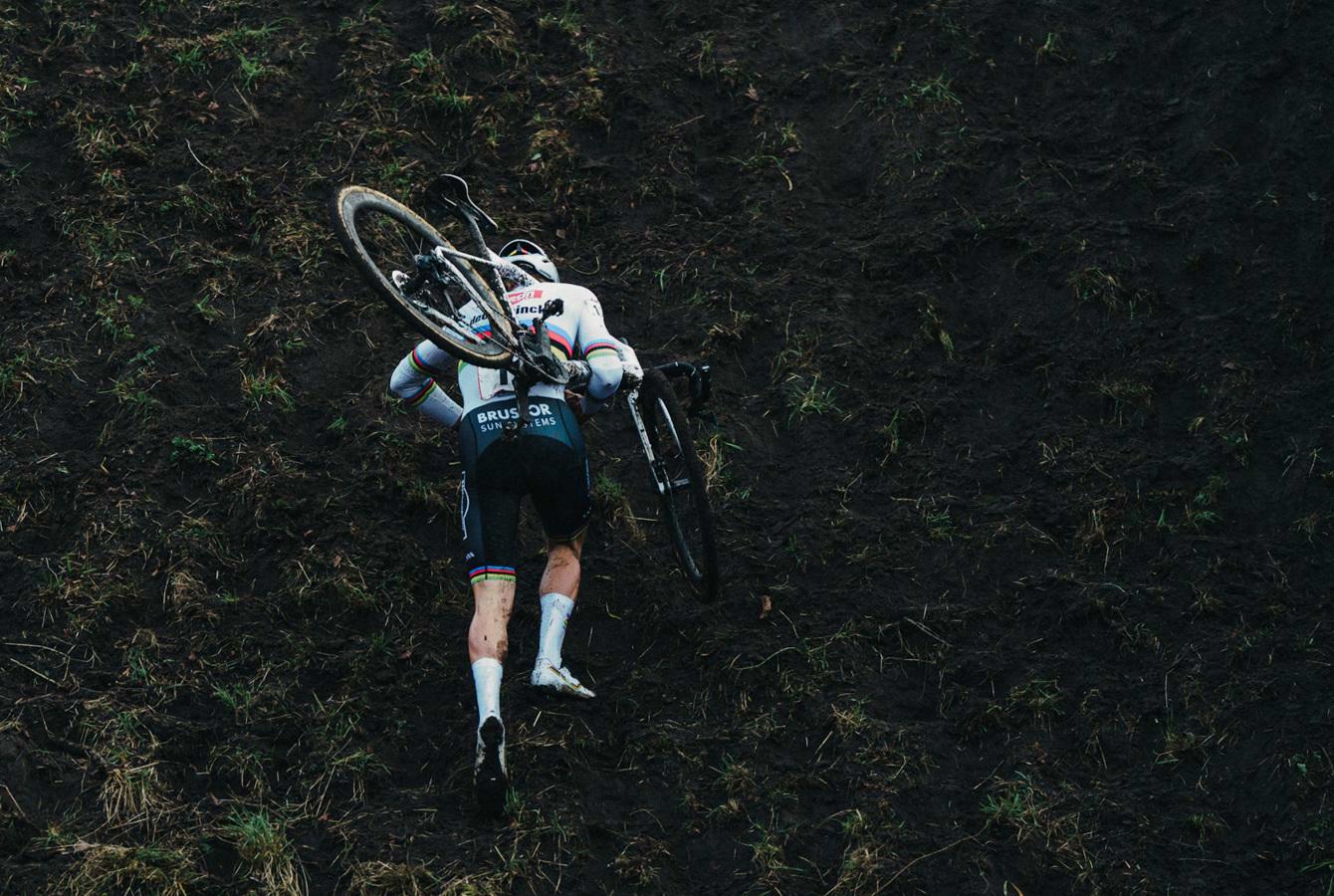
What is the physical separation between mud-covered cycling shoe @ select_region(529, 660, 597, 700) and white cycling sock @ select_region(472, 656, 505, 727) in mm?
418

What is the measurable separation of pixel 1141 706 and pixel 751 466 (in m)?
2.62

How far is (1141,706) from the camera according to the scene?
652 cm

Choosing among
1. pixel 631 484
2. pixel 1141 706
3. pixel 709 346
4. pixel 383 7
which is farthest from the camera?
pixel 383 7

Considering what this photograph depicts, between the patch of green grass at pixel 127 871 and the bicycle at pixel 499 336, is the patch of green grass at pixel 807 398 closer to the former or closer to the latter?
the bicycle at pixel 499 336

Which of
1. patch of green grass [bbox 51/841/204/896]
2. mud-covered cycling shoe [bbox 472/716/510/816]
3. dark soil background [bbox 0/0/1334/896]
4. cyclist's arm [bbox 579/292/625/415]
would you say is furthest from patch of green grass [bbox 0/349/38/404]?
mud-covered cycling shoe [bbox 472/716/510/816]

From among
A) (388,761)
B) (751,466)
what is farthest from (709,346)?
(388,761)

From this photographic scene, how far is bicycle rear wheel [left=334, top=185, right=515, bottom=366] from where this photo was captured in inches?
227

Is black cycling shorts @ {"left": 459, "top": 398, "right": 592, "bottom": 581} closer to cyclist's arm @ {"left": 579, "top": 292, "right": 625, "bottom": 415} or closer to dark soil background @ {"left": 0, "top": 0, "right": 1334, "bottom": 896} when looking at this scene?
cyclist's arm @ {"left": 579, "top": 292, "right": 625, "bottom": 415}

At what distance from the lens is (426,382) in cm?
697

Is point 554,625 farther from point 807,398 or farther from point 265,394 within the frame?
point 265,394

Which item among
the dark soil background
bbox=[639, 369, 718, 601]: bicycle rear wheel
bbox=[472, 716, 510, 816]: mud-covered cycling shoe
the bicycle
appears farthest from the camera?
bbox=[639, 369, 718, 601]: bicycle rear wheel

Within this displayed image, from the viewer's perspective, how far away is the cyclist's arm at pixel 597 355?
22.0 feet

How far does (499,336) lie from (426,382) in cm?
68

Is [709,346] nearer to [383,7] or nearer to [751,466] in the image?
[751,466]
